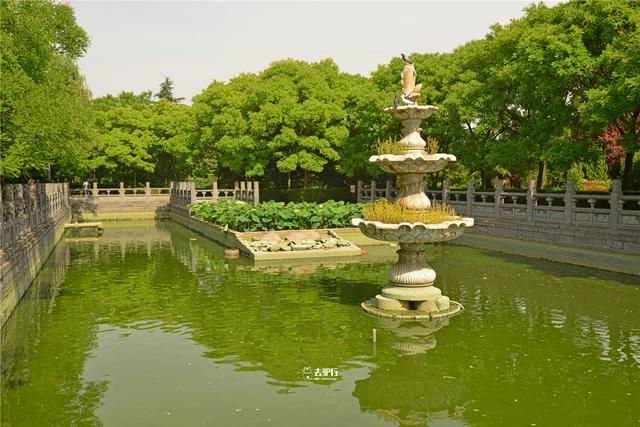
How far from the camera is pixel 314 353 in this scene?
10594 mm

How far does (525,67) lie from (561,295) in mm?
10987

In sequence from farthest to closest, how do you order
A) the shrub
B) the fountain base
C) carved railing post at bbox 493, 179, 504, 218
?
the shrub → carved railing post at bbox 493, 179, 504, 218 → the fountain base

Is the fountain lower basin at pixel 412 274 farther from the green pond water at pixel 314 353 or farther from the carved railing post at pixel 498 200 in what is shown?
the carved railing post at pixel 498 200

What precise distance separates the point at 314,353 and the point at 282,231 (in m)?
14.4

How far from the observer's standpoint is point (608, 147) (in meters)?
28.5

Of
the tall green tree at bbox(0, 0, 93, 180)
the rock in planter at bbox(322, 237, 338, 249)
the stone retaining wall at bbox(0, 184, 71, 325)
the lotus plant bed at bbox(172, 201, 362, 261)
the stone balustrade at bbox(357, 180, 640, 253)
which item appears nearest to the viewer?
the stone retaining wall at bbox(0, 184, 71, 325)

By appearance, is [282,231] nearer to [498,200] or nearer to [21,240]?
[498,200]

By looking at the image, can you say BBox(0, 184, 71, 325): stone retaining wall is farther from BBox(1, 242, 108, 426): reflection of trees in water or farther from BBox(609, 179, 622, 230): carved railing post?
BBox(609, 179, 622, 230): carved railing post

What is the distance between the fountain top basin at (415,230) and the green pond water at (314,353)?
1830 millimetres

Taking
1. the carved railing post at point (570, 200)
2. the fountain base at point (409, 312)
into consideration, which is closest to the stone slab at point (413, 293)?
the fountain base at point (409, 312)

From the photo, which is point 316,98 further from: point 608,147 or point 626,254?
point 626,254

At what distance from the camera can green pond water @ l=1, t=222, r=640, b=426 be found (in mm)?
8078

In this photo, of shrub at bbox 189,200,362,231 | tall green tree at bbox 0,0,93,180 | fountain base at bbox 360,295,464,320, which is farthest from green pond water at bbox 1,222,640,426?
shrub at bbox 189,200,362,231

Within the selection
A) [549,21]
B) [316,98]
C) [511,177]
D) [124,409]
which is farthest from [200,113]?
[124,409]
